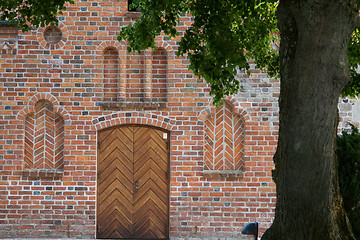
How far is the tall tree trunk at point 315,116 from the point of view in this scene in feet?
17.9

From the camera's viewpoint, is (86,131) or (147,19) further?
(86,131)

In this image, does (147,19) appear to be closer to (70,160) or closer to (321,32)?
(321,32)

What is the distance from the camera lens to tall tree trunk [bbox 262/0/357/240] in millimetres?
5449

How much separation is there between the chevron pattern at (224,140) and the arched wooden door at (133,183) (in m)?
0.98

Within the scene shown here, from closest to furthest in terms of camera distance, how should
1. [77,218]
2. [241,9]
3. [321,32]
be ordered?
1. [321,32]
2. [241,9]
3. [77,218]

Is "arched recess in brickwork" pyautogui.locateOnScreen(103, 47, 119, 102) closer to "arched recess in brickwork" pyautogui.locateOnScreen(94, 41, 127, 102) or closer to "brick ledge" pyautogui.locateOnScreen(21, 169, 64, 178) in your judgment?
"arched recess in brickwork" pyautogui.locateOnScreen(94, 41, 127, 102)

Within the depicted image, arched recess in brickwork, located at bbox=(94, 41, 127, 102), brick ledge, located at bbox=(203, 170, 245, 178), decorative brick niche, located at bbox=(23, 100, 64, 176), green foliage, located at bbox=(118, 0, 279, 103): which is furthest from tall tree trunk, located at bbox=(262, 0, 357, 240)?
decorative brick niche, located at bbox=(23, 100, 64, 176)

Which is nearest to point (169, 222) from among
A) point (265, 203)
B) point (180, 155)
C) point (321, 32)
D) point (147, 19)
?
point (180, 155)

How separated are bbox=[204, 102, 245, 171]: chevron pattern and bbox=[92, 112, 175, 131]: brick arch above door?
37.3 inches

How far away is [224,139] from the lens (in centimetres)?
1092

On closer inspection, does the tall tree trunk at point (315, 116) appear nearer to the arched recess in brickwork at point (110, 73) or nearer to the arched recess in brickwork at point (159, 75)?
the arched recess in brickwork at point (159, 75)

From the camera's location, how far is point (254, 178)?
10.8m

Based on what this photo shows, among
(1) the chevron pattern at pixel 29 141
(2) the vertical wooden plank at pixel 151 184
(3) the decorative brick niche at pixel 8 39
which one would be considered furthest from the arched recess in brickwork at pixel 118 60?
(3) the decorative brick niche at pixel 8 39

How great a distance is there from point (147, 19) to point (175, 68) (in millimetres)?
3200
